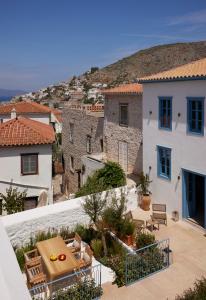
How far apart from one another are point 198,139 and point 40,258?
882 centimetres

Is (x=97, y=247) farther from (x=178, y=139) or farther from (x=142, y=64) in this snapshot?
(x=142, y=64)

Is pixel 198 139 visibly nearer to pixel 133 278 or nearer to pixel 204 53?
pixel 133 278

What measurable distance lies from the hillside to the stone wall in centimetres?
6405

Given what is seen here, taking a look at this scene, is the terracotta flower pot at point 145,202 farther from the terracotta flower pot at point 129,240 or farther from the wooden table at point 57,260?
the wooden table at point 57,260

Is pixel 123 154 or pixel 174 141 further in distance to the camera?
pixel 123 154

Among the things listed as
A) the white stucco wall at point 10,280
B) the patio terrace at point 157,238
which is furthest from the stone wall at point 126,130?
the white stucco wall at point 10,280

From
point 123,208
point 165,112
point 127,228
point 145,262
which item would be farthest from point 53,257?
point 165,112

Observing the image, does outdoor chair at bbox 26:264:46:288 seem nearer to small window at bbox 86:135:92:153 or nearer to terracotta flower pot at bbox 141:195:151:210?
terracotta flower pot at bbox 141:195:151:210

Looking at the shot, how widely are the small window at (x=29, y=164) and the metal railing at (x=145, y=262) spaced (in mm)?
11375

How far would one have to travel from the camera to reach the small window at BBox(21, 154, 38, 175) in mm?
22188

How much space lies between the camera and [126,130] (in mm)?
24609

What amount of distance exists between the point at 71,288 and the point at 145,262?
309cm

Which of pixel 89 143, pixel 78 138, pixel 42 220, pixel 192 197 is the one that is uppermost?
pixel 78 138

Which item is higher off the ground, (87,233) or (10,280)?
(10,280)
